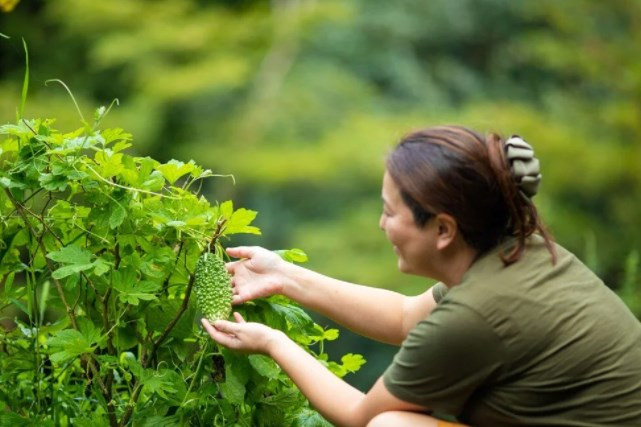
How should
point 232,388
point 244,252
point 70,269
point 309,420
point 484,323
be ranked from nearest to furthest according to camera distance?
1. point 484,323
2. point 70,269
3. point 232,388
4. point 309,420
5. point 244,252

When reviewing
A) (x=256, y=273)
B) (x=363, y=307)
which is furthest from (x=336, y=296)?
(x=256, y=273)

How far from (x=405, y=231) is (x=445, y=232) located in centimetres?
7

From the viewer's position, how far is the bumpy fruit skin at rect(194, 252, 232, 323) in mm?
2131

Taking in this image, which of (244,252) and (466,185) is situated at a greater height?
(466,185)

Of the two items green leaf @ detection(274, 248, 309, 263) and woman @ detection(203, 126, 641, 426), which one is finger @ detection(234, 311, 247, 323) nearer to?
woman @ detection(203, 126, 641, 426)

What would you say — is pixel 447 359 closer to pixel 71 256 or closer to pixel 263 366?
pixel 263 366

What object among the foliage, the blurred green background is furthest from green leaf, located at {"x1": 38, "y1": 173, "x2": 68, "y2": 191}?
the blurred green background

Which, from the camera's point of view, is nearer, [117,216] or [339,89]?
[117,216]

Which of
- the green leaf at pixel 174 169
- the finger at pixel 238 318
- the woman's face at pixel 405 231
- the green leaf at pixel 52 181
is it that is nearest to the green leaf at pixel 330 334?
the finger at pixel 238 318

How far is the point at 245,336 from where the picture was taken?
212 cm

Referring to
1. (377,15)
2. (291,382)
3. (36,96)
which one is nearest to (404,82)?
(377,15)

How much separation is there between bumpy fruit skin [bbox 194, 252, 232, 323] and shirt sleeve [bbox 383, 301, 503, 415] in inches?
14.6

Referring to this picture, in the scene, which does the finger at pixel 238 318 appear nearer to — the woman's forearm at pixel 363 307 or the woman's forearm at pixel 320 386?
the woman's forearm at pixel 320 386

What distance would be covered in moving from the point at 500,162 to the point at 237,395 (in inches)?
26.5
